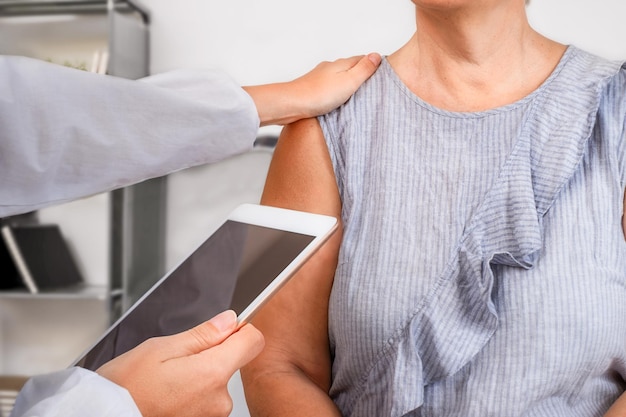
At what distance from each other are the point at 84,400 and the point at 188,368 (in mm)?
100

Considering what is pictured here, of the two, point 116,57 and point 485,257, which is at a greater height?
point 485,257

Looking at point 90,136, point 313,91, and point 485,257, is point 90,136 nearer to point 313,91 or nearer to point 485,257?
point 313,91

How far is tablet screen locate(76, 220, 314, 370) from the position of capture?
73cm

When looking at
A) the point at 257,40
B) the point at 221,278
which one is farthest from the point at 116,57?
the point at 221,278

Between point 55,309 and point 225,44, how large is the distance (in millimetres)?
1440

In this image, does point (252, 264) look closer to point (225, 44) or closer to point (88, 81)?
point (88, 81)

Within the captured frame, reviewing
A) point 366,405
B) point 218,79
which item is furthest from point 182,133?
point 366,405

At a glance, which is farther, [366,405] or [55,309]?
[55,309]

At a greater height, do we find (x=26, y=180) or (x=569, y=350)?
(x=26, y=180)

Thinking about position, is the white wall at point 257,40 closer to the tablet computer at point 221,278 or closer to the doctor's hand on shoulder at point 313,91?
the doctor's hand on shoulder at point 313,91

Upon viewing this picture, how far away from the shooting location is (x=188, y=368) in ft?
2.07

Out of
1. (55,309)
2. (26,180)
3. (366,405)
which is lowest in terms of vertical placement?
(55,309)

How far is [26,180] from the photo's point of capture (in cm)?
65

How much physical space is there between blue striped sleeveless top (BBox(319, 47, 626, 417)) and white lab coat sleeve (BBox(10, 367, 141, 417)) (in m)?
0.41
